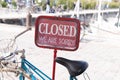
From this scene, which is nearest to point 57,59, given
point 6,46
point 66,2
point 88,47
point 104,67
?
point 6,46

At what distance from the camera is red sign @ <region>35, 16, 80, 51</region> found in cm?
327

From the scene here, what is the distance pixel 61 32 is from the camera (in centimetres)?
328

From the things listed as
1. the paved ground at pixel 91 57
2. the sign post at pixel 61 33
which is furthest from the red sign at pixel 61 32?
the paved ground at pixel 91 57

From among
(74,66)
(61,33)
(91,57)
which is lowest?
(91,57)

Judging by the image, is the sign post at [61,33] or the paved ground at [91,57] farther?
the paved ground at [91,57]

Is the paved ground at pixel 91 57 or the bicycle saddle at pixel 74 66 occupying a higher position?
the bicycle saddle at pixel 74 66

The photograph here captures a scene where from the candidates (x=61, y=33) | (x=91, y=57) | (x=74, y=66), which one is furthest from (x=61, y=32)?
(x=91, y=57)

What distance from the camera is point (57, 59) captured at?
3.31m

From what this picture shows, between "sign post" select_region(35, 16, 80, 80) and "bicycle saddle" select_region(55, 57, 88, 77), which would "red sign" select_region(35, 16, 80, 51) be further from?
"bicycle saddle" select_region(55, 57, 88, 77)

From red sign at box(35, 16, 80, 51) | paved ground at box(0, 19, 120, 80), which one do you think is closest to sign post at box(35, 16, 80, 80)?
red sign at box(35, 16, 80, 51)

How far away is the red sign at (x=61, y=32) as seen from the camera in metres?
3.27

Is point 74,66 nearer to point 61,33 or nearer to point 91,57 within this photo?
point 61,33

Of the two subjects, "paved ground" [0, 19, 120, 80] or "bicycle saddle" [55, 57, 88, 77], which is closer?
"bicycle saddle" [55, 57, 88, 77]

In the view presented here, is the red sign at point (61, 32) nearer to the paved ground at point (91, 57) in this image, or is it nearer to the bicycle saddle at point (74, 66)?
the bicycle saddle at point (74, 66)
